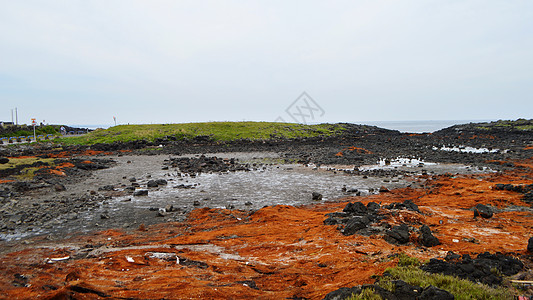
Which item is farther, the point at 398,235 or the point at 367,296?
the point at 398,235

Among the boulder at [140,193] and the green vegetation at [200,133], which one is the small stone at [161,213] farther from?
the green vegetation at [200,133]

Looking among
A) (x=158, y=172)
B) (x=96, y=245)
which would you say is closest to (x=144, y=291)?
(x=96, y=245)

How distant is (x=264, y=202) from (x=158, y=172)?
43.7ft

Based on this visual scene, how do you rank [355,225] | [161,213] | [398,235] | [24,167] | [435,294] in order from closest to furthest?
[435,294], [398,235], [355,225], [161,213], [24,167]

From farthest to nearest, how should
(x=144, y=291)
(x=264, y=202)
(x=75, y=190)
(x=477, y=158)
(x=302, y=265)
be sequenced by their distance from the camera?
(x=477, y=158) → (x=75, y=190) → (x=264, y=202) → (x=302, y=265) → (x=144, y=291)

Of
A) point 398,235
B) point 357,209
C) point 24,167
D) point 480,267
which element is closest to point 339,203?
point 357,209

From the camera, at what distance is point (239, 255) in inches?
311

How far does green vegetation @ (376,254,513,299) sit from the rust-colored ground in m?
0.48

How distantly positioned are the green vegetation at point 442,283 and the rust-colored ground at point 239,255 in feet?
1.58

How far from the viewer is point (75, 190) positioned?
17062 mm

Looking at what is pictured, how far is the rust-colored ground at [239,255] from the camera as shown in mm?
5730

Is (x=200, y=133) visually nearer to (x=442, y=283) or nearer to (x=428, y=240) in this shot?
(x=428, y=240)

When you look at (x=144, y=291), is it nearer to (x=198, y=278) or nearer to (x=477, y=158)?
(x=198, y=278)

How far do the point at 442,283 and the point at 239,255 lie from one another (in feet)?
16.3
